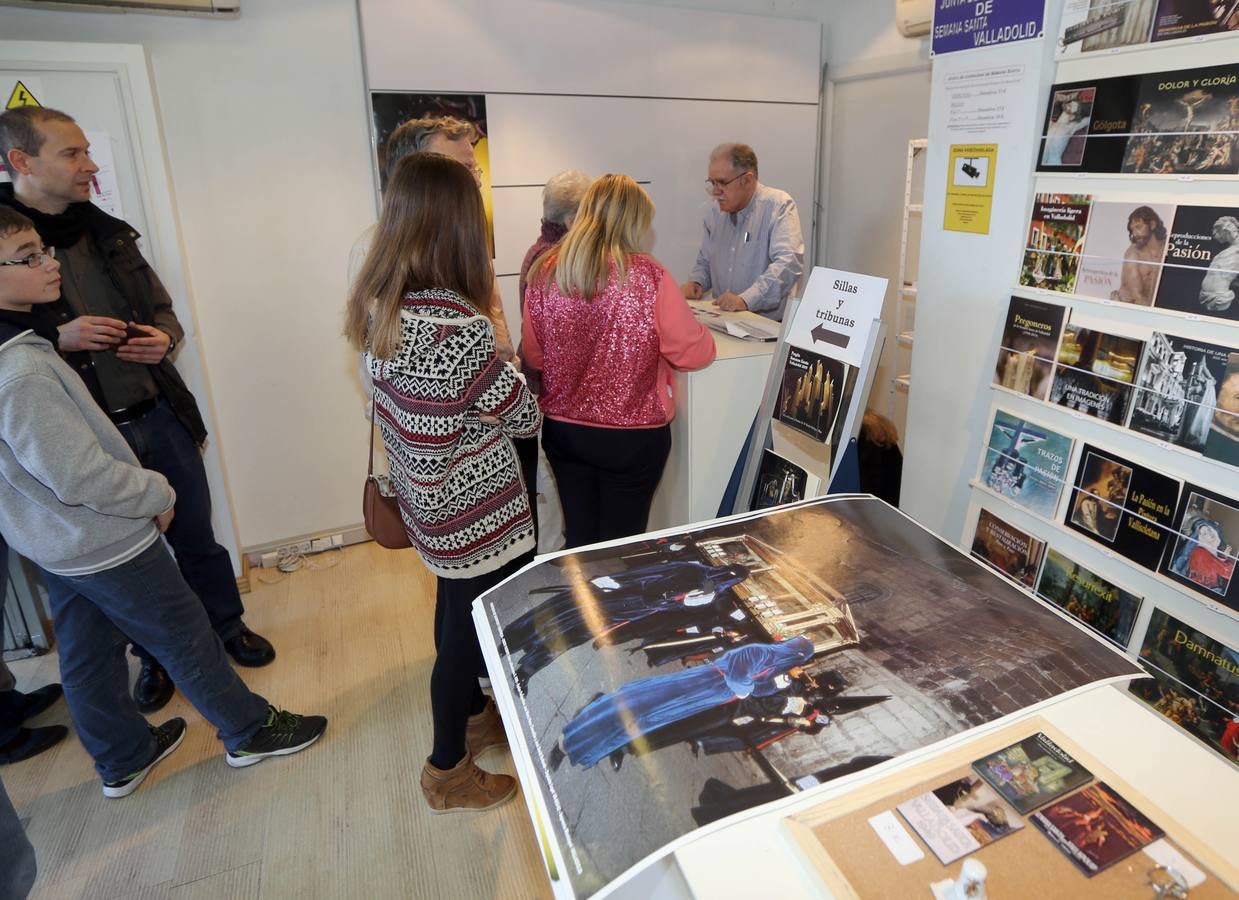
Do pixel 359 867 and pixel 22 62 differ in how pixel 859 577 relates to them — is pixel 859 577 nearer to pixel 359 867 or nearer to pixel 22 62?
pixel 359 867

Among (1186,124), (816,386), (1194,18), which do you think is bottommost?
(816,386)

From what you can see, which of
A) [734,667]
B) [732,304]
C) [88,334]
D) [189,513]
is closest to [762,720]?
[734,667]

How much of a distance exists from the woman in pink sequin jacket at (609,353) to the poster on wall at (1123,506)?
0.90 meters

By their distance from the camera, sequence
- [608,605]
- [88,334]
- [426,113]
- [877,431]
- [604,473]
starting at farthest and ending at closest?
1. [426,113]
2. [877,431]
3. [604,473]
4. [88,334]
5. [608,605]

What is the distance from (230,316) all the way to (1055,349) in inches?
107

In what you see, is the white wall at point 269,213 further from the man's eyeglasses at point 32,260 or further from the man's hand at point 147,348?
the man's eyeglasses at point 32,260

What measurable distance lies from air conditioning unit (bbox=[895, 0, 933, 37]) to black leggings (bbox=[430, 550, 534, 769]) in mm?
2823

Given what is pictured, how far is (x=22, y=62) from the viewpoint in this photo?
236cm

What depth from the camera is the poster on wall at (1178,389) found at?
4.35ft

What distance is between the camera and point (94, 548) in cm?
167

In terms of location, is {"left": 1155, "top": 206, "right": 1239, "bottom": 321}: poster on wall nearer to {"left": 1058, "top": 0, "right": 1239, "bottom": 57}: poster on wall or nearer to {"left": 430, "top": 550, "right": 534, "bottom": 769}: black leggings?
{"left": 1058, "top": 0, "right": 1239, "bottom": 57}: poster on wall

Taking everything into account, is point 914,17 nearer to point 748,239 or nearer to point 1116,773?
point 748,239

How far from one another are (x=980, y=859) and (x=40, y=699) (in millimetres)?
2719

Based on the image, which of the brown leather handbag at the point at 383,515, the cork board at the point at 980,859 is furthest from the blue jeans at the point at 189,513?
the cork board at the point at 980,859
